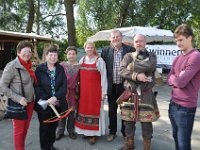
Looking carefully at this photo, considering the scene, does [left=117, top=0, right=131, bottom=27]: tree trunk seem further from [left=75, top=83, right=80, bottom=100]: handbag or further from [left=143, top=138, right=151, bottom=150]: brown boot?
[left=143, top=138, right=151, bottom=150]: brown boot

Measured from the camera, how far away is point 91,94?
529cm

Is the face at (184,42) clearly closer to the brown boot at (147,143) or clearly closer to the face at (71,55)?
the brown boot at (147,143)

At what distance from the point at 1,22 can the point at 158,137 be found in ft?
77.4

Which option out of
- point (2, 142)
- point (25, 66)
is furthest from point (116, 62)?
point (2, 142)

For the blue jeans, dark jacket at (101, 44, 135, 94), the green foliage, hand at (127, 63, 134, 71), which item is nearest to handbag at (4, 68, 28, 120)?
hand at (127, 63, 134, 71)

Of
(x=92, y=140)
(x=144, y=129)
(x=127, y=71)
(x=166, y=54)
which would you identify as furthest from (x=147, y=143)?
(x=166, y=54)

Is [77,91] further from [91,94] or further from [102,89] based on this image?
[102,89]

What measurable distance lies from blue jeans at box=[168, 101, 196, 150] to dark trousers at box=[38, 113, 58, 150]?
1803 mm

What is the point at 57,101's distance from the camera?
4.51 metres

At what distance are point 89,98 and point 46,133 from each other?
39.1 inches

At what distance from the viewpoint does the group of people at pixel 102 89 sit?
11.7 ft

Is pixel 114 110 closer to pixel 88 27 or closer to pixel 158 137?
pixel 158 137

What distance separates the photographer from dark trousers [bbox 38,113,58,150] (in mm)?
4578

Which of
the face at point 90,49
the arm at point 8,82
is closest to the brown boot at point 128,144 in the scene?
the face at point 90,49
